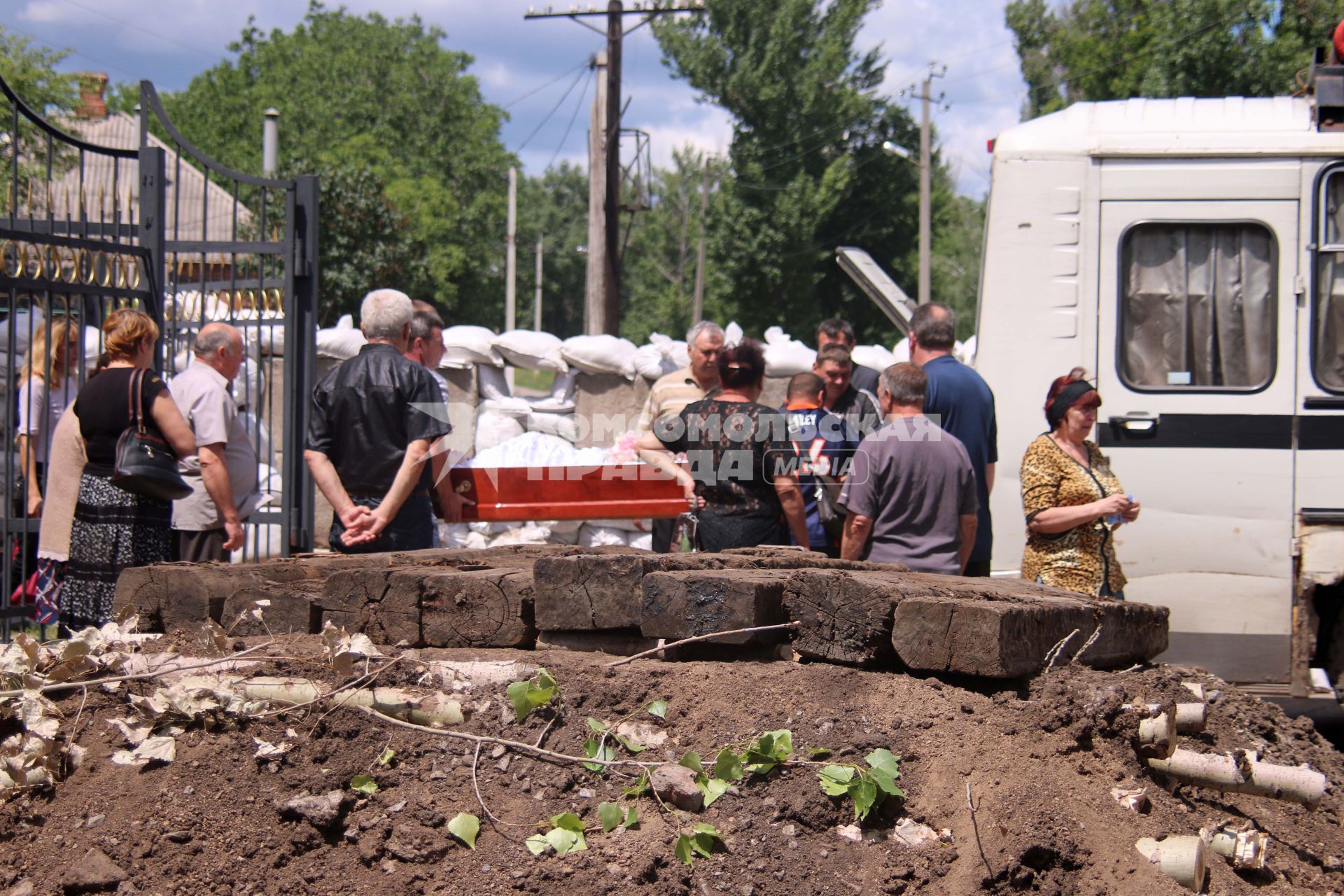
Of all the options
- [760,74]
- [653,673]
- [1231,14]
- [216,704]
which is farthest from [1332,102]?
[760,74]

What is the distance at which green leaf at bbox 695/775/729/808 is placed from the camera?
97.8 inches

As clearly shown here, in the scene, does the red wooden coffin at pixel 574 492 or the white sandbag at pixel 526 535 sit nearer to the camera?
the red wooden coffin at pixel 574 492

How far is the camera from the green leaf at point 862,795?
245 cm

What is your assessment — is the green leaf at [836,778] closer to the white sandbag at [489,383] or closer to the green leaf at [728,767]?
the green leaf at [728,767]

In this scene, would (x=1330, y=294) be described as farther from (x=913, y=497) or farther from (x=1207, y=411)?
(x=913, y=497)

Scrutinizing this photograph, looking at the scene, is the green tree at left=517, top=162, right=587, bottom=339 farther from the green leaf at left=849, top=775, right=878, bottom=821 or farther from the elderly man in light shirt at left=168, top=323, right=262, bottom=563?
the green leaf at left=849, top=775, right=878, bottom=821

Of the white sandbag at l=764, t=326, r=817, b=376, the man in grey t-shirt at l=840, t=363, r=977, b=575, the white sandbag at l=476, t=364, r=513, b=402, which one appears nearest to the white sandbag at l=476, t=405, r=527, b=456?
the white sandbag at l=476, t=364, r=513, b=402

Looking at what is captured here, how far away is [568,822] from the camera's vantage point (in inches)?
96.2

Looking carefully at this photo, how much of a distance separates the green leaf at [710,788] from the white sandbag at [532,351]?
6876mm

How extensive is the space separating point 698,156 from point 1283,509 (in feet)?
152

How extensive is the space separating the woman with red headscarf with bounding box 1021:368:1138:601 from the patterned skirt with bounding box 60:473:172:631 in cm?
349

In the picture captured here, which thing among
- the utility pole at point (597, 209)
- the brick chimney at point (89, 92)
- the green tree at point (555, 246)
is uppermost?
the green tree at point (555, 246)

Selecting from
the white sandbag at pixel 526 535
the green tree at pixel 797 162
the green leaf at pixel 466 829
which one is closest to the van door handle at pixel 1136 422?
the green leaf at pixel 466 829

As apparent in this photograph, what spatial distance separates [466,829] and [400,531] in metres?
2.28
